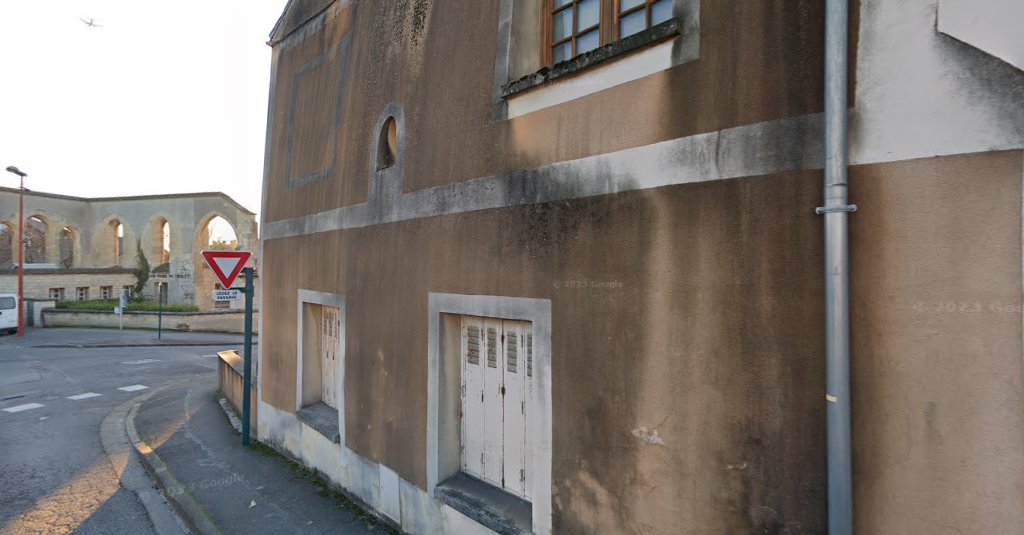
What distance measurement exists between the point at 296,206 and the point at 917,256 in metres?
7.09

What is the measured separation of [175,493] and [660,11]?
738 cm

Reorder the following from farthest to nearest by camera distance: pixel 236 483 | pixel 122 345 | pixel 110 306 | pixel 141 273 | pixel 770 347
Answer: pixel 141 273 < pixel 110 306 < pixel 122 345 < pixel 236 483 < pixel 770 347

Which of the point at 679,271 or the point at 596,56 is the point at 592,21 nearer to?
the point at 596,56

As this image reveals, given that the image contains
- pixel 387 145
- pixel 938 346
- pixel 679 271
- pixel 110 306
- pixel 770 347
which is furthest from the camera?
Answer: pixel 110 306

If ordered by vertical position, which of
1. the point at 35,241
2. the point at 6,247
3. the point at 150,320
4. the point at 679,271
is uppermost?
the point at 35,241

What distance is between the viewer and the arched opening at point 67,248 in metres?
30.8

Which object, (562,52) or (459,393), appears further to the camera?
(459,393)

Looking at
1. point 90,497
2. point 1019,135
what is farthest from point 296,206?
point 1019,135

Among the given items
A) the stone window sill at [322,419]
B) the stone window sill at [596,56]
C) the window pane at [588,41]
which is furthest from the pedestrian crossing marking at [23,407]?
the window pane at [588,41]

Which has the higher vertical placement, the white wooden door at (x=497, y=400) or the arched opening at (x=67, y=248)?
the arched opening at (x=67, y=248)

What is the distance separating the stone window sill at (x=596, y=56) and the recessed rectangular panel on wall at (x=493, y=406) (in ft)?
6.40

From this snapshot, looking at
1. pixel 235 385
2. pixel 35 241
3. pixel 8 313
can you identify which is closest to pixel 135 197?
pixel 35 241

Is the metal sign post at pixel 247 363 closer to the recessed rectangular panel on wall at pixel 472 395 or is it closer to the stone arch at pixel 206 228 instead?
the recessed rectangular panel on wall at pixel 472 395

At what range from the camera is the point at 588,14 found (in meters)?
3.75
